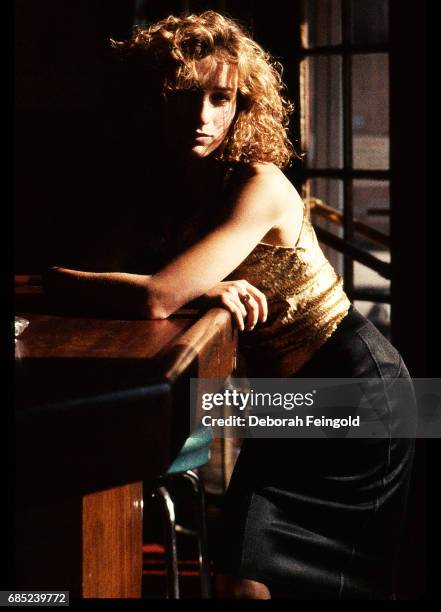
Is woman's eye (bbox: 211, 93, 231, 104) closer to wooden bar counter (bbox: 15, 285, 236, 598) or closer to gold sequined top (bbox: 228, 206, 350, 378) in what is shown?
gold sequined top (bbox: 228, 206, 350, 378)

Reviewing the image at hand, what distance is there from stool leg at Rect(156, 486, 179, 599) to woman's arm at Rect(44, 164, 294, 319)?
63 centimetres

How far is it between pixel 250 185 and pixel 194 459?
64 centimetres

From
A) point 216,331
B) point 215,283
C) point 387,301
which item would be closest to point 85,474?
point 216,331

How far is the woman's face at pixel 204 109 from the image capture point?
1.84 meters

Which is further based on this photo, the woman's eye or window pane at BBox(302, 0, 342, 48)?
window pane at BBox(302, 0, 342, 48)

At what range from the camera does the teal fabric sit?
6.49ft

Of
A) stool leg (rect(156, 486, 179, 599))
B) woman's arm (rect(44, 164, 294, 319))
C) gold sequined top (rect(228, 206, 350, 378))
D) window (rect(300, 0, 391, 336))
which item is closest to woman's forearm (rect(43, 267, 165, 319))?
woman's arm (rect(44, 164, 294, 319))

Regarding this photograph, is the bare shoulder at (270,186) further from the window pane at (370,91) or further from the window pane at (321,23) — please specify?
the window pane at (321,23)

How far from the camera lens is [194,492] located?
226 centimetres

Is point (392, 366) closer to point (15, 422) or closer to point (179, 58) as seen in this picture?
point (179, 58)

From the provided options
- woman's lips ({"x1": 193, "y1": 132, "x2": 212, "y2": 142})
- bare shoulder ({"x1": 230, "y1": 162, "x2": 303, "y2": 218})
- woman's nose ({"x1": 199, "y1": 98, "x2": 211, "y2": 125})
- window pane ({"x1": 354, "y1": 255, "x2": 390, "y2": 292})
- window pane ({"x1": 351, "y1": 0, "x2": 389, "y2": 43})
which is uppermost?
window pane ({"x1": 351, "y1": 0, "x2": 389, "y2": 43})

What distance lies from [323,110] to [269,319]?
161 centimetres

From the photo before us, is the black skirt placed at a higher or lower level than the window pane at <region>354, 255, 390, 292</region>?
lower

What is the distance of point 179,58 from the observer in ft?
6.02
